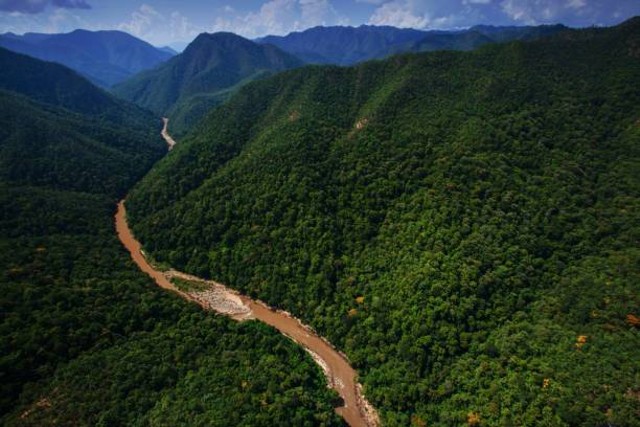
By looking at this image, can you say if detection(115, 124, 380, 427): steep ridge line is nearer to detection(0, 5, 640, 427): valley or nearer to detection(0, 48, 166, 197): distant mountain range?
detection(0, 5, 640, 427): valley

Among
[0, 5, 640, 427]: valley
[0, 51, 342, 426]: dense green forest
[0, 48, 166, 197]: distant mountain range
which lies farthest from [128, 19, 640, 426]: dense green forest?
[0, 48, 166, 197]: distant mountain range

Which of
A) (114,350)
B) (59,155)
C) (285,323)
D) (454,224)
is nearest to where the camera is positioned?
(114,350)

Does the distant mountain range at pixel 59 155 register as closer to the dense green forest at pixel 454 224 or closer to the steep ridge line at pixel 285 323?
the dense green forest at pixel 454 224

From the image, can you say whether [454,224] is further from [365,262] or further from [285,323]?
[285,323]

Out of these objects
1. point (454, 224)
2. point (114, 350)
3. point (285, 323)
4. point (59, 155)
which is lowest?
point (285, 323)

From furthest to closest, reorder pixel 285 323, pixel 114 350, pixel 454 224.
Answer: pixel 285 323, pixel 454 224, pixel 114 350

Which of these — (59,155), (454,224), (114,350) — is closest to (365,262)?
(454,224)
